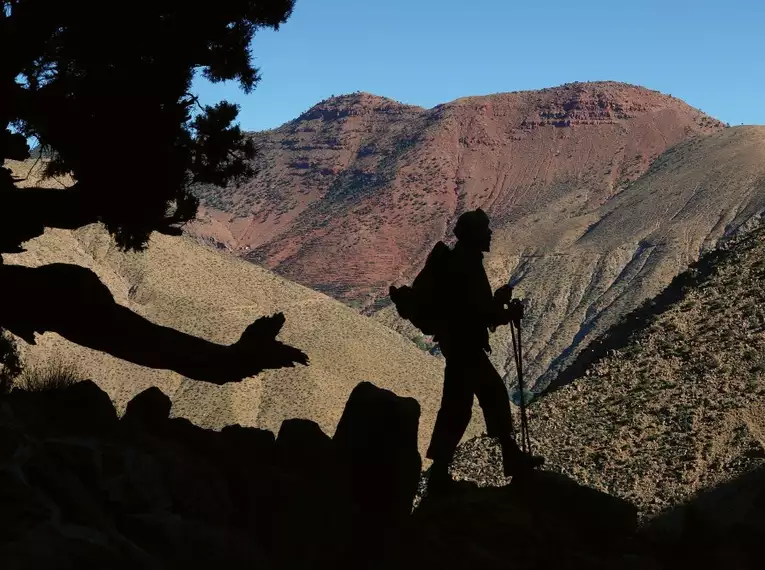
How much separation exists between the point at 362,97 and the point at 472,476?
157197mm

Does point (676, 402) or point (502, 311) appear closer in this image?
point (502, 311)

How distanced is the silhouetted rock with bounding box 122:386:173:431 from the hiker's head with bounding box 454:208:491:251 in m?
2.95

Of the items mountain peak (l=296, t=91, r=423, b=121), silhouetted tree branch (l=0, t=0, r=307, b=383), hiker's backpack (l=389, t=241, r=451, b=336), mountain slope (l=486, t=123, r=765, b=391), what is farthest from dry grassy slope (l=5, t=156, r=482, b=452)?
mountain peak (l=296, t=91, r=423, b=121)

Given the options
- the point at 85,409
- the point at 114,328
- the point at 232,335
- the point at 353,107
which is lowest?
the point at 85,409

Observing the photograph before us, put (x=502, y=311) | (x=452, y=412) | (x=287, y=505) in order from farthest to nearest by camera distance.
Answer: (x=452, y=412), (x=502, y=311), (x=287, y=505)

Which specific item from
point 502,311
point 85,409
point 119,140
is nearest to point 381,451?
point 502,311

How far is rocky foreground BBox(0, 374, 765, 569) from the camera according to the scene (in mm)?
6867

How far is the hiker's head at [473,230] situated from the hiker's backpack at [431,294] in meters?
0.19

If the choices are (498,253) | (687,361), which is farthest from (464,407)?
(498,253)

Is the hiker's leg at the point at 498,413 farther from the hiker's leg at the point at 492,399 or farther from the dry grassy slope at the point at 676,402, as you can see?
the dry grassy slope at the point at 676,402

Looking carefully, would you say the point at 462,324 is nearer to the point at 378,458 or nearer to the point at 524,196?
the point at 378,458

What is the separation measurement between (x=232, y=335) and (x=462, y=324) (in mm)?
42046

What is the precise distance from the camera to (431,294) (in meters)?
9.61

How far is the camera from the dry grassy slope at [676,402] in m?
21.3
